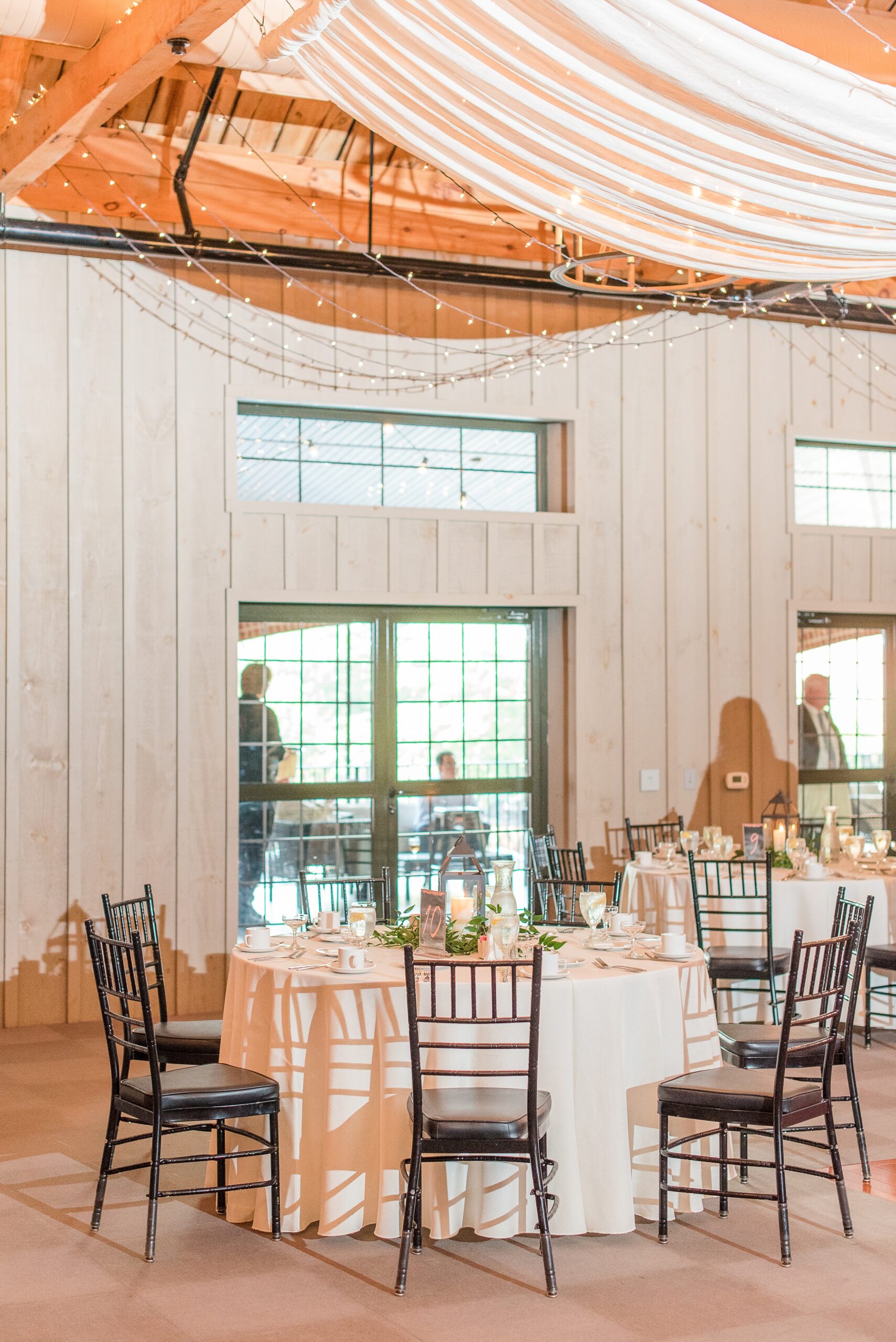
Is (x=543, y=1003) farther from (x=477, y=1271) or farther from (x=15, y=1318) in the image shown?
(x=15, y=1318)

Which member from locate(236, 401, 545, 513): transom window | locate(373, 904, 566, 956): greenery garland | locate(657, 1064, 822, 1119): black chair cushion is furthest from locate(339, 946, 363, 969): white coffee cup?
locate(236, 401, 545, 513): transom window

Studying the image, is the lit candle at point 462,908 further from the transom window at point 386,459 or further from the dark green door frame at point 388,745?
the transom window at point 386,459

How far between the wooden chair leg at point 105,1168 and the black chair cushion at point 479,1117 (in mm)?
1054

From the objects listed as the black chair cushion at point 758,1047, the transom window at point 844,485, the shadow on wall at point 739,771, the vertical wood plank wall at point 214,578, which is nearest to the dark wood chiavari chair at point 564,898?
the black chair cushion at point 758,1047

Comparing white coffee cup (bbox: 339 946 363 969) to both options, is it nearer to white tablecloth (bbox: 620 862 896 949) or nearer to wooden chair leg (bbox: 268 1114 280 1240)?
wooden chair leg (bbox: 268 1114 280 1240)

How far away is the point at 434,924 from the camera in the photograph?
15.6 feet

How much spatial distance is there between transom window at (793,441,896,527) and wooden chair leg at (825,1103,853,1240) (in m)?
5.42

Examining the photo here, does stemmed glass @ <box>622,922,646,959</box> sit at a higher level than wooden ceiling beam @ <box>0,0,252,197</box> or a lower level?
lower

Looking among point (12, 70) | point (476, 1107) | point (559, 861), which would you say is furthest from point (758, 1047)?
point (12, 70)

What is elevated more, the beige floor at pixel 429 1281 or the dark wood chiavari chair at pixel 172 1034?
the dark wood chiavari chair at pixel 172 1034

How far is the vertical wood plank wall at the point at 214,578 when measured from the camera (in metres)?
7.33

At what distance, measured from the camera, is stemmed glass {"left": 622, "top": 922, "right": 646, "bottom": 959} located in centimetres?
477

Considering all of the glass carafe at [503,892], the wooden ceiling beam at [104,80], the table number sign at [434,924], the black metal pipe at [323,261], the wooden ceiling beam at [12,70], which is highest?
the wooden ceiling beam at [12,70]

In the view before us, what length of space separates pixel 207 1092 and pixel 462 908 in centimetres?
117
